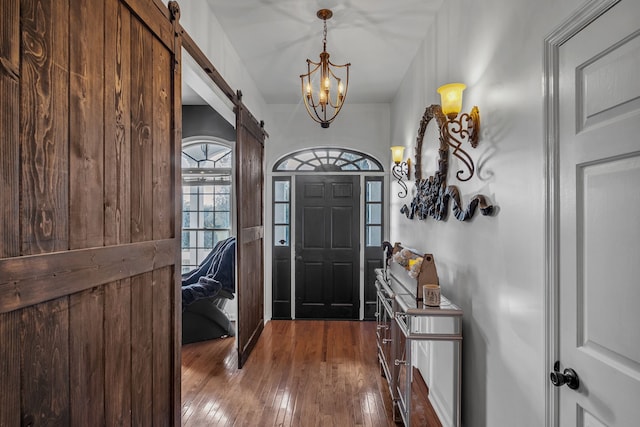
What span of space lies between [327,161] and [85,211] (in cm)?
404

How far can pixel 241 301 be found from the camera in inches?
137

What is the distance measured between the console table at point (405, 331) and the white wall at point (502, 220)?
0.29ft

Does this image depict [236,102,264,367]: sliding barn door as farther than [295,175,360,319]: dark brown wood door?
No

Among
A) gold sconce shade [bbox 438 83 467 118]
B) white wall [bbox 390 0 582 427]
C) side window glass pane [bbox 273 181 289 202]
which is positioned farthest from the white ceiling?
side window glass pane [bbox 273 181 289 202]

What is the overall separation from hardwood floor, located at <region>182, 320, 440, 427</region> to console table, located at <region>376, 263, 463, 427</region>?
222 millimetres

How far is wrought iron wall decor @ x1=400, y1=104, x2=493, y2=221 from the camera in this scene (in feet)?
6.92

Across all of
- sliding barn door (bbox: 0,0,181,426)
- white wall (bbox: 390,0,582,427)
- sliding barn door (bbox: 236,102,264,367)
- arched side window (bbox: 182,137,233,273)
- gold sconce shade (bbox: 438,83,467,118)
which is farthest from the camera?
arched side window (bbox: 182,137,233,273)

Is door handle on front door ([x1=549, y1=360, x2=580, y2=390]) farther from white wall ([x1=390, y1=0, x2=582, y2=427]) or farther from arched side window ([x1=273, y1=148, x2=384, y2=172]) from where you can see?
arched side window ([x1=273, y1=148, x2=384, y2=172])

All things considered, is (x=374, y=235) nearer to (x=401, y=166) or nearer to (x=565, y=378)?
(x=401, y=166)

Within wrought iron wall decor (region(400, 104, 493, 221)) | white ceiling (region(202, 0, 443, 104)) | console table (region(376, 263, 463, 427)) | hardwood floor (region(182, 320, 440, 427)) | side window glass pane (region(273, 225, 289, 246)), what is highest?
white ceiling (region(202, 0, 443, 104))

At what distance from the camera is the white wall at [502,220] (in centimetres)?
146

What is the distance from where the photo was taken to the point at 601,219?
113 cm

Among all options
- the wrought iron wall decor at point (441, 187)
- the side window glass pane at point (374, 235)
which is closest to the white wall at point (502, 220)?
the wrought iron wall decor at point (441, 187)

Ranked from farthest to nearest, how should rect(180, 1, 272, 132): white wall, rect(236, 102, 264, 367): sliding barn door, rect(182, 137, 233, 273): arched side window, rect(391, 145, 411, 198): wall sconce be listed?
rect(182, 137, 233, 273): arched side window, rect(391, 145, 411, 198): wall sconce, rect(236, 102, 264, 367): sliding barn door, rect(180, 1, 272, 132): white wall
